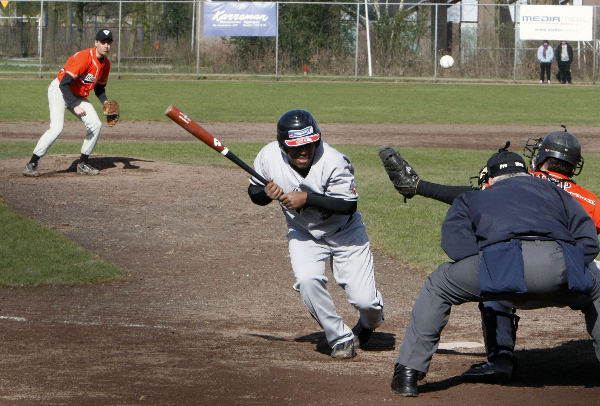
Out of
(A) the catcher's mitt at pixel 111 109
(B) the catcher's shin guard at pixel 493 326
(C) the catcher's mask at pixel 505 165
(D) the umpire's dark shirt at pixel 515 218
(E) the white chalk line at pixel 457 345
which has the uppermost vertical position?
(A) the catcher's mitt at pixel 111 109

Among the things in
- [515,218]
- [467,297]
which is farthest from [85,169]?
[515,218]

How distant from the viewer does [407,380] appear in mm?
4938

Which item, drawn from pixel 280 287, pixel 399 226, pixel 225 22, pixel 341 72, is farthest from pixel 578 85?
pixel 280 287

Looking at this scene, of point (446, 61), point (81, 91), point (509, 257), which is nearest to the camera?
point (509, 257)

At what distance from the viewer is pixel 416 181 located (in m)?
5.82

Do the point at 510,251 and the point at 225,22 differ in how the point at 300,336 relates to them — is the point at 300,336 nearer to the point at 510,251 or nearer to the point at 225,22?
the point at 510,251

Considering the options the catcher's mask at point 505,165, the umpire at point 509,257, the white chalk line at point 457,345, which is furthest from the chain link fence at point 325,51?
the umpire at point 509,257

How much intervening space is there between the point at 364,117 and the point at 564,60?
1698 cm

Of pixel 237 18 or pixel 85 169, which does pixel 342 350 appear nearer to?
pixel 85 169

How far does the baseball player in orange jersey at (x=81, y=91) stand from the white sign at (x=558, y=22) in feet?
89.9

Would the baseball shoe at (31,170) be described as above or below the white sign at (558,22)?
below

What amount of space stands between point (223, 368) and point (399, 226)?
5.37 m

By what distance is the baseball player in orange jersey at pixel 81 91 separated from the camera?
12594 mm

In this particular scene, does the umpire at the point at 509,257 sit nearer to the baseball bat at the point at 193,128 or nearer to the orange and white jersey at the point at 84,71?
the baseball bat at the point at 193,128
